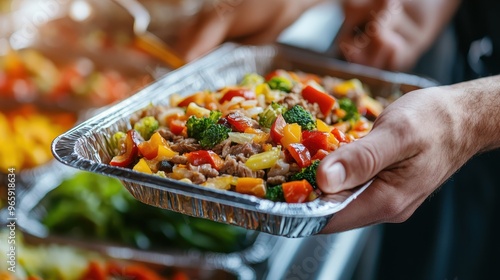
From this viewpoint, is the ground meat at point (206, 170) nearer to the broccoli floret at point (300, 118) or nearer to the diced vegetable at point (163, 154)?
the diced vegetable at point (163, 154)

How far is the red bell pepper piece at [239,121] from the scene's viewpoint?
1.99 meters

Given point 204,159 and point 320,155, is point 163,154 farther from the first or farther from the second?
point 320,155

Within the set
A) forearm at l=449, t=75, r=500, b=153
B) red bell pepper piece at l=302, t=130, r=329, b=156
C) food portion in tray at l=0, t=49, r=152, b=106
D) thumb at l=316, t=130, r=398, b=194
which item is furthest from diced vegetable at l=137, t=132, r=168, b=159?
food portion in tray at l=0, t=49, r=152, b=106

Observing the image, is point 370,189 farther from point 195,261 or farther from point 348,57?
point 348,57

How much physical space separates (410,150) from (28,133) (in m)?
2.73

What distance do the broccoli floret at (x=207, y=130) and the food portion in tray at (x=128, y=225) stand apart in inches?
45.2

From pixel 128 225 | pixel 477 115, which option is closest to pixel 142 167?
pixel 477 115

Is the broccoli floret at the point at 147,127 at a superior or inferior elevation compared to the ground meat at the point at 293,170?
superior

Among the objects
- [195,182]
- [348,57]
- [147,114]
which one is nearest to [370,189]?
[195,182]

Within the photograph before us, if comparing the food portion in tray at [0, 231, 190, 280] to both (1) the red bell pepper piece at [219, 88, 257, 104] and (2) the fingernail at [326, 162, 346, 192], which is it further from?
(2) the fingernail at [326, 162, 346, 192]

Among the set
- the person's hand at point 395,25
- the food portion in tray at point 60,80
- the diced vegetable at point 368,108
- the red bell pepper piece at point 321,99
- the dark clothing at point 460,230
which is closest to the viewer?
the red bell pepper piece at point 321,99

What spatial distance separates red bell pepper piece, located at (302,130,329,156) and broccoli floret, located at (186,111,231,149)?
257 millimetres

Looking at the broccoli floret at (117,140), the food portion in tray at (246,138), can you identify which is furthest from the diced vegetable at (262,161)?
the broccoli floret at (117,140)

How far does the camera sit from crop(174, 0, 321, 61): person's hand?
327 cm
